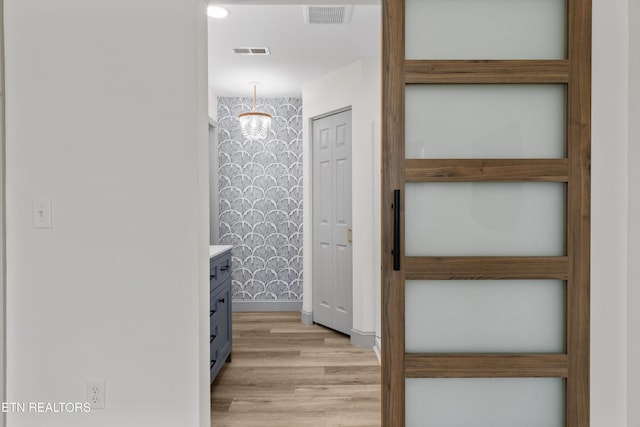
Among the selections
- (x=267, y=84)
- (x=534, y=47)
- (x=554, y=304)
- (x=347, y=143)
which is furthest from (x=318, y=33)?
(x=554, y=304)

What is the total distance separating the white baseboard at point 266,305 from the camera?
16.6ft

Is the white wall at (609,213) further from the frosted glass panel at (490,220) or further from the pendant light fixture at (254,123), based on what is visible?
the pendant light fixture at (254,123)

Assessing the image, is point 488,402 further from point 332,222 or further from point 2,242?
point 332,222

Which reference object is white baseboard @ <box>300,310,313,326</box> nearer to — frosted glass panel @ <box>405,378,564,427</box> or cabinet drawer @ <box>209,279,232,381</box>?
cabinet drawer @ <box>209,279,232,381</box>

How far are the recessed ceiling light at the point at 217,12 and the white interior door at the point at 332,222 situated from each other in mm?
1504

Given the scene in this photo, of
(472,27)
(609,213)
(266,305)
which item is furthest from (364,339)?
(472,27)

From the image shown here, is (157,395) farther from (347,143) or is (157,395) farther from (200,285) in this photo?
(347,143)

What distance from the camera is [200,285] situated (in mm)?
1804

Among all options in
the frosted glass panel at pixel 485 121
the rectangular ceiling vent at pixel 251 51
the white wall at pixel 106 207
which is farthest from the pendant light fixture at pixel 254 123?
the frosted glass panel at pixel 485 121

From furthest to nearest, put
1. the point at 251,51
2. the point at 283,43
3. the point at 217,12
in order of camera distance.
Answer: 1. the point at 251,51
2. the point at 283,43
3. the point at 217,12

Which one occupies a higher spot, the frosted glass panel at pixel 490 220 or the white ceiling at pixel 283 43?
the white ceiling at pixel 283 43

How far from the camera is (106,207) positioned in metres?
1.76

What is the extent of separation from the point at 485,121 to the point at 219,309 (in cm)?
211

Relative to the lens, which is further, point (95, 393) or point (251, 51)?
point (251, 51)
